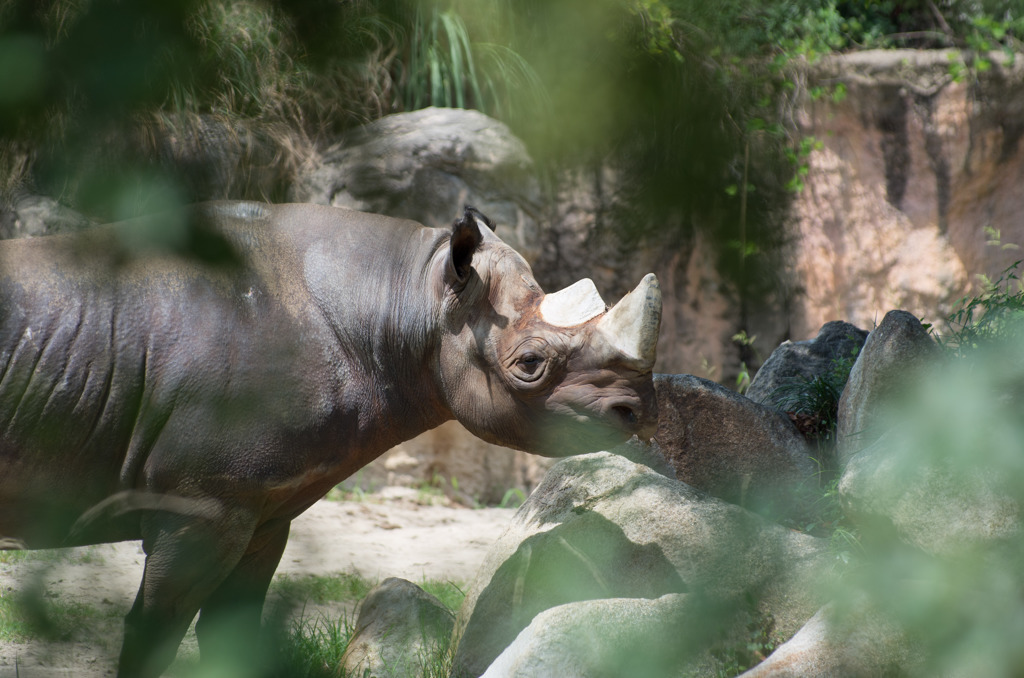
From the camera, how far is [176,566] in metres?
3.65

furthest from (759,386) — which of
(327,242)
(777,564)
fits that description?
(777,564)

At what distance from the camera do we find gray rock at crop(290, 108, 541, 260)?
7770mm

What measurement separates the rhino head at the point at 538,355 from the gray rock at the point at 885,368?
96 cm

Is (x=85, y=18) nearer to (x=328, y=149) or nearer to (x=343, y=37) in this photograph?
(x=343, y=37)

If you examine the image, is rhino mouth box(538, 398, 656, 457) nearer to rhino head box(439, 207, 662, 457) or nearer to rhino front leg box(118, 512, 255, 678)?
rhino head box(439, 207, 662, 457)

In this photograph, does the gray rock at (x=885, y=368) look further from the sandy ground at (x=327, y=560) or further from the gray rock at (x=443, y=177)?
the gray rock at (x=443, y=177)

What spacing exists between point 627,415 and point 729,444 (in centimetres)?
121

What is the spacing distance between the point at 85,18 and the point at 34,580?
0.54 m

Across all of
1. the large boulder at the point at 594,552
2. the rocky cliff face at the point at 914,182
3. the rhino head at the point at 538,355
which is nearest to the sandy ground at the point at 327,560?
the large boulder at the point at 594,552

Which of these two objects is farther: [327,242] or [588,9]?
[327,242]

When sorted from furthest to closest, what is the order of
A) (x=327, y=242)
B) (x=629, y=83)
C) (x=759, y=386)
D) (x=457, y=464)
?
(x=457, y=464) → (x=759, y=386) → (x=327, y=242) → (x=629, y=83)

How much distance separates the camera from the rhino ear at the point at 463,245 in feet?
13.1

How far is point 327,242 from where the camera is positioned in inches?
167

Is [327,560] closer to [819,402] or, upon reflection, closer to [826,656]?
[826,656]
